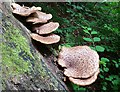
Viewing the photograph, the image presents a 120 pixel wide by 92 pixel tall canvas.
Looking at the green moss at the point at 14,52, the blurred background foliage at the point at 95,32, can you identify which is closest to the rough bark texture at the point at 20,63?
the green moss at the point at 14,52

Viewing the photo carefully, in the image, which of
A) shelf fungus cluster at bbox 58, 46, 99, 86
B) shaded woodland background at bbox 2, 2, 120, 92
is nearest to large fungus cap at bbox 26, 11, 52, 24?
shaded woodland background at bbox 2, 2, 120, 92

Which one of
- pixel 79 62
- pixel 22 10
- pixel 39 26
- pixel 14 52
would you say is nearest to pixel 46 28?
pixel 39 26

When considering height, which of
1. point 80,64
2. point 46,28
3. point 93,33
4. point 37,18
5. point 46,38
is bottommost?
point 80,64

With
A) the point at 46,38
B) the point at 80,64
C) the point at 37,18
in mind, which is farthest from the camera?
the point at 37,18

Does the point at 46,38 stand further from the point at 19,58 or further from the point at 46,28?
the point at 19,58

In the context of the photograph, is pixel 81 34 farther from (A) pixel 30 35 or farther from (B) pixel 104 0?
(B) pixel 104 0

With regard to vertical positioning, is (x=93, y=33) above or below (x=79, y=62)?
above
